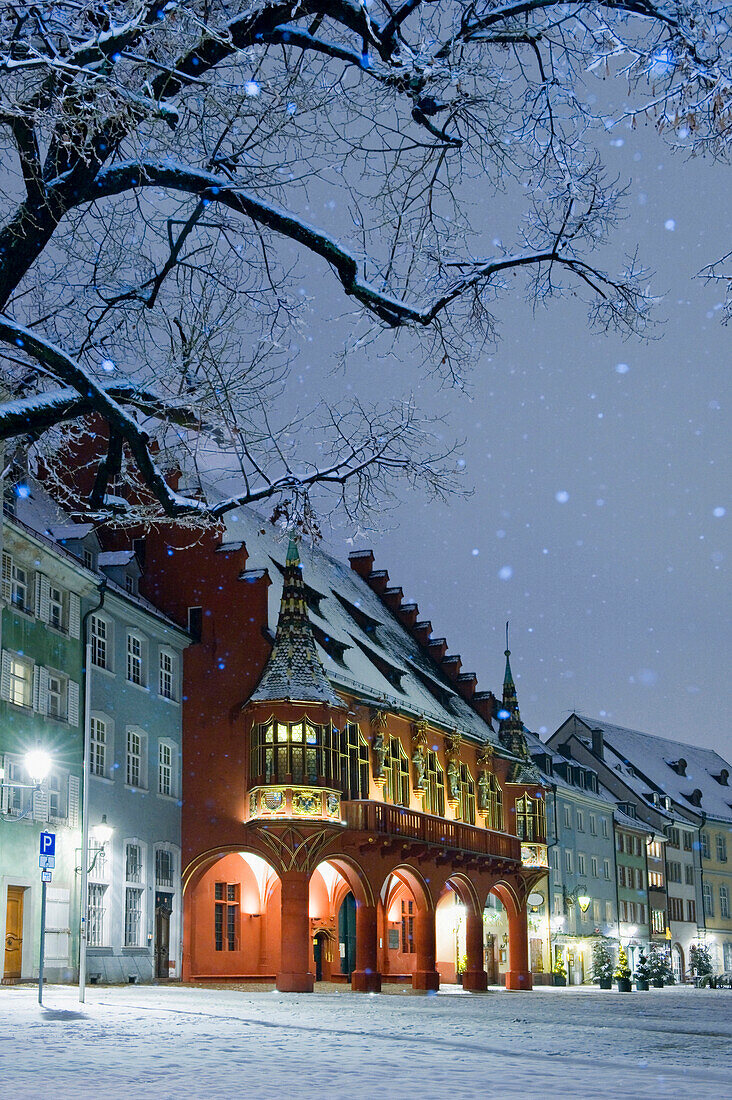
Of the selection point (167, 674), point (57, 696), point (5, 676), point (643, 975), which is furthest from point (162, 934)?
point (643, 975)

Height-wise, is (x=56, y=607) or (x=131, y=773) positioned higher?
(x=56, y=607)

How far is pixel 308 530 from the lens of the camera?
43.0 ft

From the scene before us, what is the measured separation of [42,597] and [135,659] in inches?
228

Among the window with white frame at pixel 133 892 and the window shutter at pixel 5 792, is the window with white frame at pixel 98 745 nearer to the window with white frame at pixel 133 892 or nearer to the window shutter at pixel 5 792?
the window with white frame at pixel 133 892

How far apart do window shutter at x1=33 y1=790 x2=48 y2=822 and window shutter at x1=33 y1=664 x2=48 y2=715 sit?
75.7 inches

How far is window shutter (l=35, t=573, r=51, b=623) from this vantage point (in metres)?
32.8

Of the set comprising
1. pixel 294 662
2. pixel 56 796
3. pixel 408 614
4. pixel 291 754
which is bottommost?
pixel 56 796

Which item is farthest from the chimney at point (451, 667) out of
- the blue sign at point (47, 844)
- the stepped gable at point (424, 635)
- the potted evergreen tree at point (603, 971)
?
the blue sign at point (47, 844)

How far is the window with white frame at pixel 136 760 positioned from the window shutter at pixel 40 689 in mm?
5050

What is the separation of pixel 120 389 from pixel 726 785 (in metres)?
95.0

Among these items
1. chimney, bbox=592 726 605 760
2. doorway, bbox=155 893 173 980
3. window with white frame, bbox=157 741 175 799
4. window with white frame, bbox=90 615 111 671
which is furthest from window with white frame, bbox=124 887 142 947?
chimney, bbox=592 726 605 760

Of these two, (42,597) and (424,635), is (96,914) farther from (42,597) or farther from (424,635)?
(424,635)

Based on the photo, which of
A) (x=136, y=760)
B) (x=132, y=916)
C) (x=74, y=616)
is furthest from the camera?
(x=136, y=760)

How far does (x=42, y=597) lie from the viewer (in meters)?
33.2
